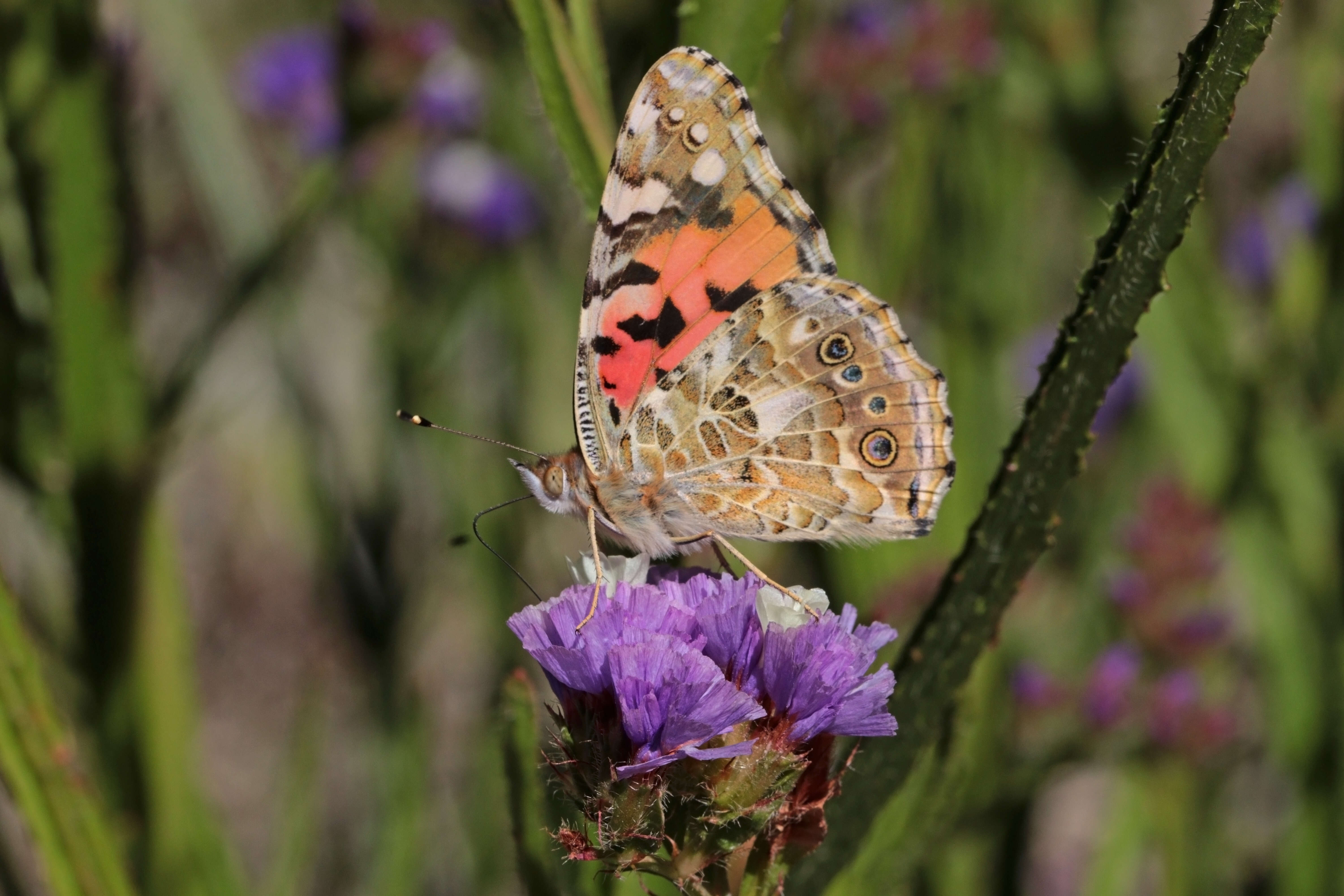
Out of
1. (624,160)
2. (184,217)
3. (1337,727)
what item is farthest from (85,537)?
(184,217)

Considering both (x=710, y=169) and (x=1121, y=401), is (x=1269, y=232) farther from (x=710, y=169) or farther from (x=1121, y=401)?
(x=710, y=169)

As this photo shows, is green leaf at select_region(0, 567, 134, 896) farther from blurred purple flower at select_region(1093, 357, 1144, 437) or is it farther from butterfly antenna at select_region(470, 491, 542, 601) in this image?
blurred purple flower at select_region(1093, 357, 1144, 437)

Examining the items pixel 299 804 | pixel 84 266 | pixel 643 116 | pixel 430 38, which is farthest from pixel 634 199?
pixel 430 38

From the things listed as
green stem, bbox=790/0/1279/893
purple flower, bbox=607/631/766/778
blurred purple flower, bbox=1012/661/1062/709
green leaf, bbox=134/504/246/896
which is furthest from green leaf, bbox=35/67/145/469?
blurred purple flower, bbox=1012/661/1062/709

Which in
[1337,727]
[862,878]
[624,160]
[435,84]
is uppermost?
[435,84]

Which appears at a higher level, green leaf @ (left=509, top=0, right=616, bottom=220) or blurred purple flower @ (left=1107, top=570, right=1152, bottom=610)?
green leaf @ (left=509, top=0, right=616, bottom=220)

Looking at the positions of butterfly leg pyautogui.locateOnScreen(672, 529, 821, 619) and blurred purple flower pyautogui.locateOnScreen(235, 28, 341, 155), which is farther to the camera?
blurred purple flower pyautogui.locateOnScreen(235, 28, 341, 155)

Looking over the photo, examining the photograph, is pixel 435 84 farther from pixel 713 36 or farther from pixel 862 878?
pixel 862 878
